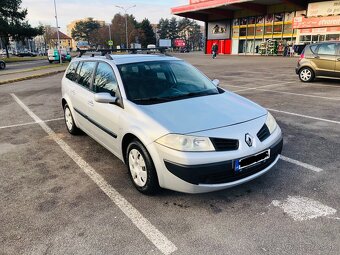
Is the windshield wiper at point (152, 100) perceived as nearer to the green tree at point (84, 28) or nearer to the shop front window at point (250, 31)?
the shop front window at point (250, 31)

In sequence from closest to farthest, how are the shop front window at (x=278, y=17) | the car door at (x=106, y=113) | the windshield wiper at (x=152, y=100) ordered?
the windshield wiper at (x=152, y=100)
the car door at (x=106, y=113)
the shop front window at (x=278, y=17)

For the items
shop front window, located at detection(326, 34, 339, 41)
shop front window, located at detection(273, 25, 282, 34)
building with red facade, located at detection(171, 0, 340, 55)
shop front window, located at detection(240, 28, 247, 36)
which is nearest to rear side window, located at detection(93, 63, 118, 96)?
shop front window, located at detection(326, 34, 339, 41)

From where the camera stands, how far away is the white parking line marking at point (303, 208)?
3.04 metres

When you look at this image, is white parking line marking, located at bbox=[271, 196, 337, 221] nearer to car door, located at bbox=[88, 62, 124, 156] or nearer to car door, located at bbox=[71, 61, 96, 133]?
car door, located at bbox=[88, 62, 124, 156]

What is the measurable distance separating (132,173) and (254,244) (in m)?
1.63

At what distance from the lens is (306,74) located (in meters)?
12.5

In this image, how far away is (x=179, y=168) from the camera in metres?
2.99

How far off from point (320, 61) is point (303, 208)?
33.4 feet

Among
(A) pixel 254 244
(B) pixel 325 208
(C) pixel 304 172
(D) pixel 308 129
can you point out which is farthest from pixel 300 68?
(A) pixel 254 244

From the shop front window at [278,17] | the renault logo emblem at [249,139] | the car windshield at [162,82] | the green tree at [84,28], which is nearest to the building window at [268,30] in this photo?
the shop front window at [278,17]

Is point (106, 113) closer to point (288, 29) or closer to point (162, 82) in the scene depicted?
point (162, 82)

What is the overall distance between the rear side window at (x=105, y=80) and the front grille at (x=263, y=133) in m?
1.88

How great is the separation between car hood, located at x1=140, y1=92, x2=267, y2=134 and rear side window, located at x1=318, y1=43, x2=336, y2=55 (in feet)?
30.0

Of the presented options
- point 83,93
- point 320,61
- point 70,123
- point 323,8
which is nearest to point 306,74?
point 320,61
